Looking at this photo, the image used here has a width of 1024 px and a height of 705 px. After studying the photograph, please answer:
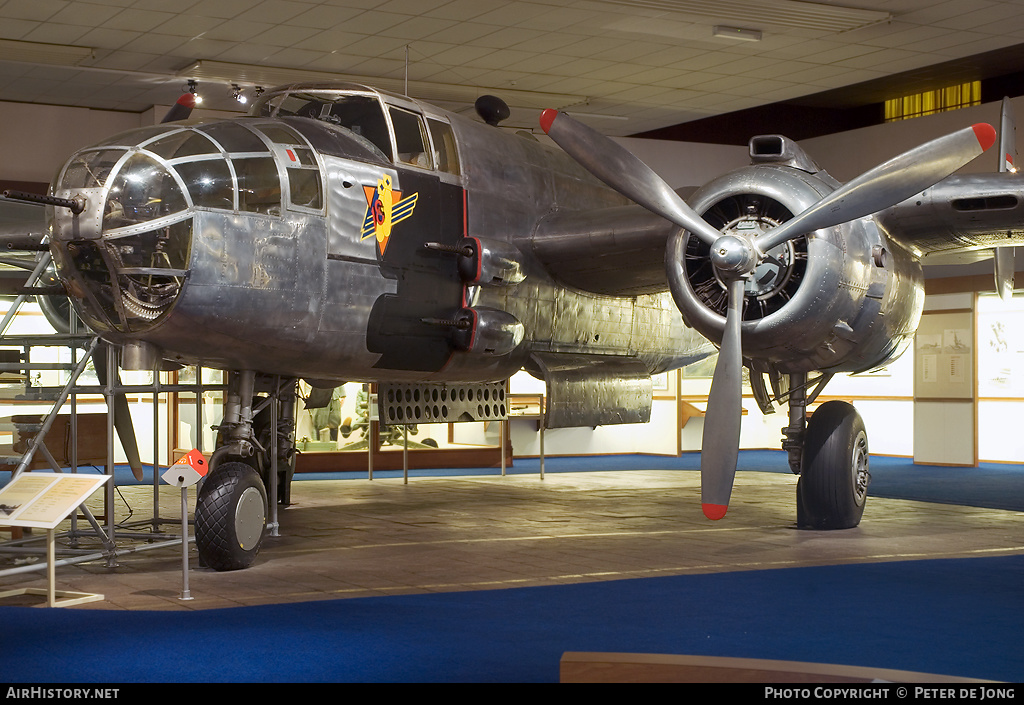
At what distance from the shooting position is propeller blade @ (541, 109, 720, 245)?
8734 millimetres

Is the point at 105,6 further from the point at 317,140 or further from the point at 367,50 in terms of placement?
the point at 317,140

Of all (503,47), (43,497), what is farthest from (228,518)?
(503,47)

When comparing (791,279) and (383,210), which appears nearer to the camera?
(383,210)

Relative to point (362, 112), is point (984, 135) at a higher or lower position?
lower

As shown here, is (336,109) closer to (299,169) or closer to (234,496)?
(299,169)

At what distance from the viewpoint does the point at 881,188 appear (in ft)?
27.7

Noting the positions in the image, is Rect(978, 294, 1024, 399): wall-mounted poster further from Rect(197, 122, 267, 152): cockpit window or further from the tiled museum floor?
Rect(197, 122, 267, 152): cockpit window

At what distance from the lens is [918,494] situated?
14211 mm

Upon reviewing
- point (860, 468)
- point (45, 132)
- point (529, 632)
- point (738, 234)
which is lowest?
point (529, 632)

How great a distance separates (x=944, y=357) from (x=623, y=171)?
12.4m

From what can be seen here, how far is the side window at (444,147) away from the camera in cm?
922

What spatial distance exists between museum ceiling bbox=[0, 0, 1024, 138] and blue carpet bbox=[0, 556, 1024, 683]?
8692 mm

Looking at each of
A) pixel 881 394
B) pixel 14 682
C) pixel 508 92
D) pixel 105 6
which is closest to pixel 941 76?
pixel 881 394

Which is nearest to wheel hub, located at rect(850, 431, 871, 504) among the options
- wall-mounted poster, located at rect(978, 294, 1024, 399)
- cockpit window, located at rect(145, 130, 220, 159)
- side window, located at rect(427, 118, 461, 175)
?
side window, located at rect(427, 118, 461, 175)
